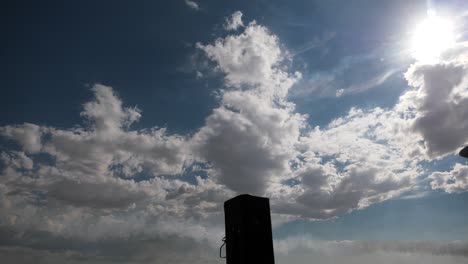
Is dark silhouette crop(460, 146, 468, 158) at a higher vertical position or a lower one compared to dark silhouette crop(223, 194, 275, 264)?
higher

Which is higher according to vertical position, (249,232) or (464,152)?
(464,152)

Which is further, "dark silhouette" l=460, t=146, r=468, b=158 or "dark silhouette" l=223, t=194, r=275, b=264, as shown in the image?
"dark silhouette" l=460, t=146, r=468, b=158

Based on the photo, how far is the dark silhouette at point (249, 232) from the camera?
15.1 ft

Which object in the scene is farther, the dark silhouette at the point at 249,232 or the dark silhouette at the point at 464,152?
the dark silhouette at the point at 464,152

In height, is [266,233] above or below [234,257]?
above

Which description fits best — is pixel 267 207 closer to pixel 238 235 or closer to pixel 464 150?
pixel 238 235

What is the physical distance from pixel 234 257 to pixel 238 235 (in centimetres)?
33

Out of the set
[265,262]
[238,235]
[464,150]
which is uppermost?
[464,150]

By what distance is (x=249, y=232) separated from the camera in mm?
4633

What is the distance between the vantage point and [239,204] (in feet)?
15.9

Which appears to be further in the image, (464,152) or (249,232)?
(464,152)

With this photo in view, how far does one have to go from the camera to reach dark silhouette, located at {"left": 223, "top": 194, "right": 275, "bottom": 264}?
459 centimetres

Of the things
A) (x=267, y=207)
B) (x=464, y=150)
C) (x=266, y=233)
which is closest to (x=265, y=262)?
(x=266, y=233)

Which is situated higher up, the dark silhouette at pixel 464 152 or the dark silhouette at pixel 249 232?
the dark silhouette at pixel 464 152
